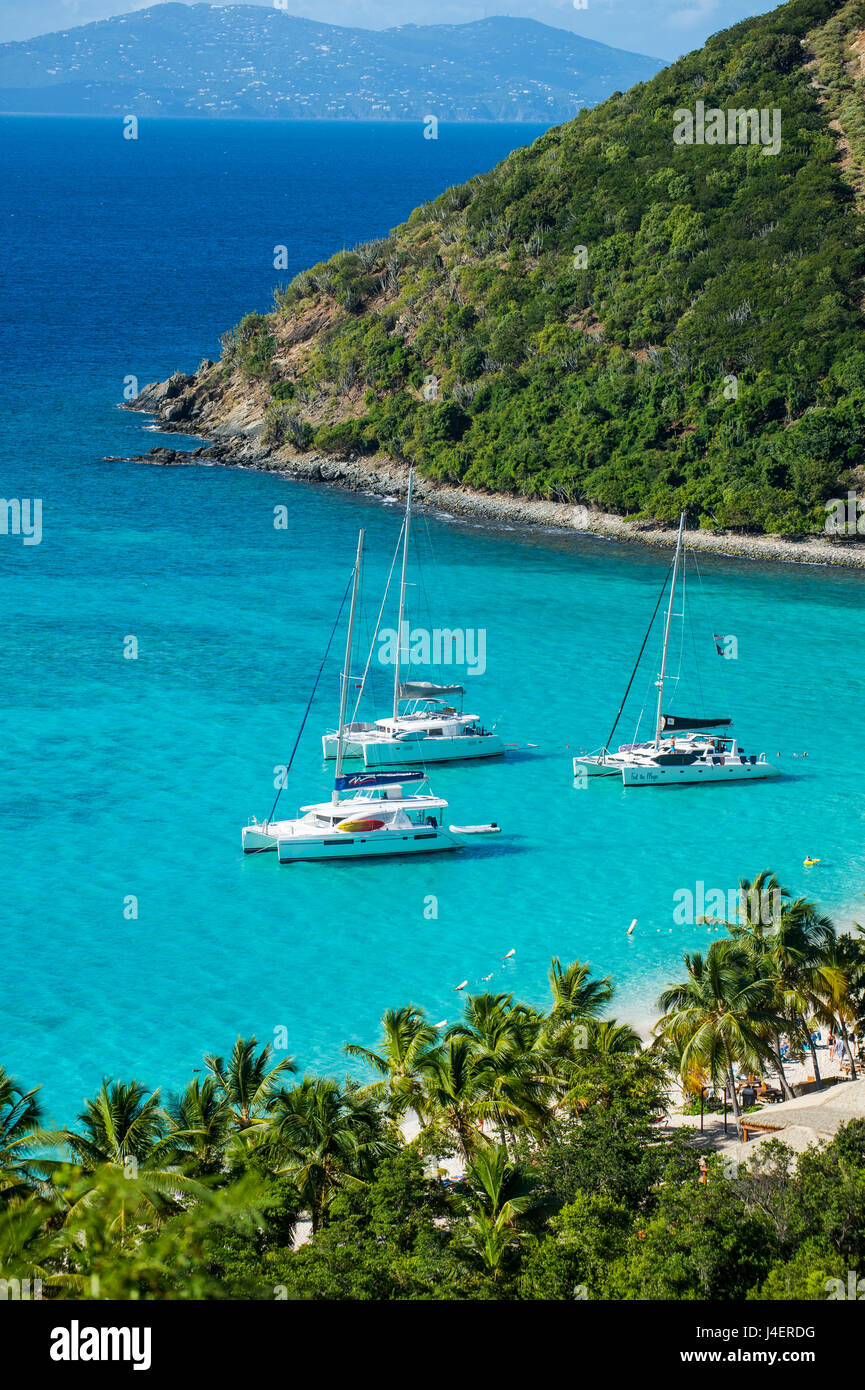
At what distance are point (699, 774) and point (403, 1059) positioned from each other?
1023 inches

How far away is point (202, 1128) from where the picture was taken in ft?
76.8

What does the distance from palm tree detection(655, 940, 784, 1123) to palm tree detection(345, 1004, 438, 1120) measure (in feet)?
15.5

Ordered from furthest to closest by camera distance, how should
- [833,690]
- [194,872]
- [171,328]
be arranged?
1. [171,328]
2. [833,690]
3. [194,872]

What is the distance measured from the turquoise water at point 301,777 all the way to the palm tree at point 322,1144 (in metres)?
8.35

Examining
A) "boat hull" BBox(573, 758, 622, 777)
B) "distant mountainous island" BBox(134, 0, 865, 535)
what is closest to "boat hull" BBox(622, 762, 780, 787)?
"boat hull" BBox(573, 758, 622, 777)

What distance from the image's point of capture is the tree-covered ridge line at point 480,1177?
18734mm

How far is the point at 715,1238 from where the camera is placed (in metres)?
19.1

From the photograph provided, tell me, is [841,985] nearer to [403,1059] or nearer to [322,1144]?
[403,1059]

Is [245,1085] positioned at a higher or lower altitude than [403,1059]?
lower

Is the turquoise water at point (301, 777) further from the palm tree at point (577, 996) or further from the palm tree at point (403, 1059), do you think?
the palm tree at point (577, 996)

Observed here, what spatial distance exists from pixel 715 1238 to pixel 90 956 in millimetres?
21632

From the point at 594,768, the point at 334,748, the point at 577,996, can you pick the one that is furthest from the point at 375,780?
the point at 577,996
